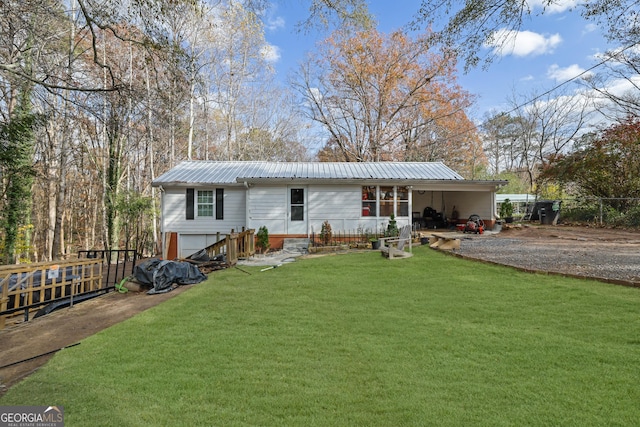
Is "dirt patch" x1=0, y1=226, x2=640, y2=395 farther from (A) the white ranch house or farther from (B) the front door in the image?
(B) the front door

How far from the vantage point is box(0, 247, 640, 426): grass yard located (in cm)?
236

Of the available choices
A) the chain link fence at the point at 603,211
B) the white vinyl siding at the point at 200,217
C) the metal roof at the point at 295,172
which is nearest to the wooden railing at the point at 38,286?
the white vinyl siding at the point at 200,217

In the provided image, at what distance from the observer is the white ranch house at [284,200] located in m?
13.1

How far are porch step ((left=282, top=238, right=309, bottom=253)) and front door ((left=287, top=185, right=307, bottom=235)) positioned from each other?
384 mm

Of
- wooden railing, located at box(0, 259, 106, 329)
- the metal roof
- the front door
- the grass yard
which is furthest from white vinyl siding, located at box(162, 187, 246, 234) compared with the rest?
the grass yard

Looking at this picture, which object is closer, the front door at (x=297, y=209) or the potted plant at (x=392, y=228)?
A: the potted plant at (x=392, y=228)

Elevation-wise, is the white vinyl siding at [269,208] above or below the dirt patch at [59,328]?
above

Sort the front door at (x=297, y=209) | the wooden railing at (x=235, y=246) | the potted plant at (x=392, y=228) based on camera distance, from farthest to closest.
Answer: the front door at (x=297, y=209), the potted plant at (x=392, y=228), the wooden railing at (x=235, y=246)

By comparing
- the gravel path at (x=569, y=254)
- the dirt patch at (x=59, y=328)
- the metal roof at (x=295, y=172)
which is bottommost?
the dirt patch at (x=59, y=328)

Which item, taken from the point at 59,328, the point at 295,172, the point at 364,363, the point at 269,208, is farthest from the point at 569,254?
the point at 59,328

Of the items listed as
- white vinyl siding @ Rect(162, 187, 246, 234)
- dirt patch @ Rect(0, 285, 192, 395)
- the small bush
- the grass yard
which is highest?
white vinyl siding @ Rect(162, 187, 246, 234)

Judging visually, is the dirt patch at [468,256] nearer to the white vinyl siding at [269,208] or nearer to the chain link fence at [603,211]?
the chain link fence at [603,211]

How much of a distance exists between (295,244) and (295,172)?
3411 millimetres

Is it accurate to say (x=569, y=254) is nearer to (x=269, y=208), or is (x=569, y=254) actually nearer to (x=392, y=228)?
(x=392, y=228)
